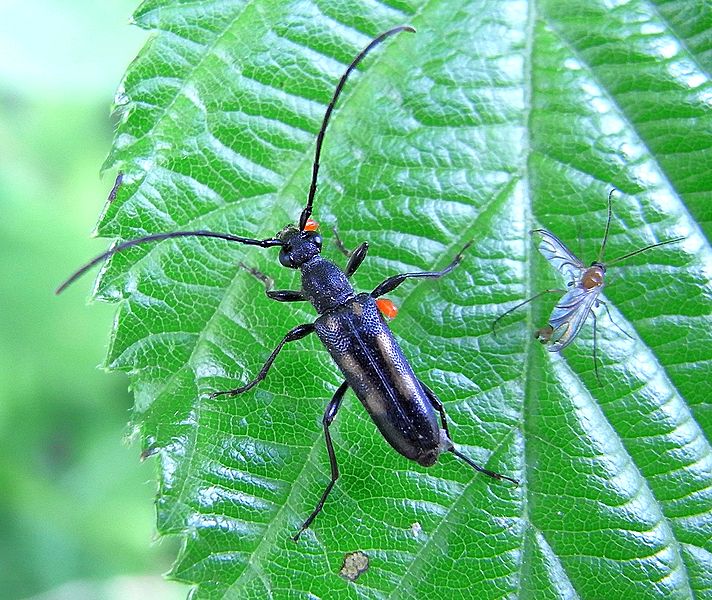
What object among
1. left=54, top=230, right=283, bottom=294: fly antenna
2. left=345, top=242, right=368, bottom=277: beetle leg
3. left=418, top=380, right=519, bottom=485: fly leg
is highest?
left=54, top=230, right=283, bottom=294: fly antenna

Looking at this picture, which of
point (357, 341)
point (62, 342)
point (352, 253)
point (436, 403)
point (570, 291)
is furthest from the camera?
point (62, 342)

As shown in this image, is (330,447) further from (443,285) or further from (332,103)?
(332,103)

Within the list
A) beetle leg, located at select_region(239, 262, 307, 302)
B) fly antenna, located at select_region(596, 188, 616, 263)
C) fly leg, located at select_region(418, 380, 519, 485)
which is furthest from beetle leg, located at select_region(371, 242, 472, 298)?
fly antenna, located at select_region(596, 188, 616, 263)

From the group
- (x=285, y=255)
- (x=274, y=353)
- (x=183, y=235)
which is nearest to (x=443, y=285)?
(x=285, y=255)

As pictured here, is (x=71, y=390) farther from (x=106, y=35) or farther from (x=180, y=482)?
(x=106, y=35)

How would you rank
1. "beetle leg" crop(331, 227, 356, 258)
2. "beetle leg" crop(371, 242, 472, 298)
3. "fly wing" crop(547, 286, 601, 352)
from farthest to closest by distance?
1. "beetle leg" crop(331, 227, 356, 258)
2. "beetle leg" crop(371, 242, 472, 298)
3. "fly wing" crop(547, 286, 601, 352)

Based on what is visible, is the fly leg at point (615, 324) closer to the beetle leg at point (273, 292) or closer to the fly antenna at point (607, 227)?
the fly antenna at point (607, 227)

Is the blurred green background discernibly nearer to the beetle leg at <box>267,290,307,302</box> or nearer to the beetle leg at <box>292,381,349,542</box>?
the beetle leg at <box>267,290,307,302</box>

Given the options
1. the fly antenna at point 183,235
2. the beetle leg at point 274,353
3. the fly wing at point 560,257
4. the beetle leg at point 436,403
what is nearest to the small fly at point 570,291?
the fly wing at point 560,257
